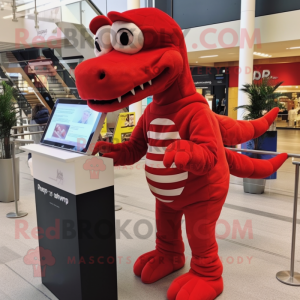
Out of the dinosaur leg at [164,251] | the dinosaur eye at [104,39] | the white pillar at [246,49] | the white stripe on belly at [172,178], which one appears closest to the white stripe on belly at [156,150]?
the white stripe on belly at [172,178]

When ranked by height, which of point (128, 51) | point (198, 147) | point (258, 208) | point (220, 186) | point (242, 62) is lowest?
point (258, 208)

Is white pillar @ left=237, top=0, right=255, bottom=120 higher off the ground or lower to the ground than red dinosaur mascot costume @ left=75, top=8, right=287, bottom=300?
higher

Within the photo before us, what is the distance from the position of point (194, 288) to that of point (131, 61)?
138 centimetres

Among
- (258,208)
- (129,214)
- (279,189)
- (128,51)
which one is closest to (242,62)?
(279,189)

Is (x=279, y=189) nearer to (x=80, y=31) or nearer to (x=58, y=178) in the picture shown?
(x=58, y=178)

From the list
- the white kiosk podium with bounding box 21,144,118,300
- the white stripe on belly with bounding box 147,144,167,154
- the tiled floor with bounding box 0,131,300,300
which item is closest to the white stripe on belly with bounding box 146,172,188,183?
the white stripe on belly with bounding box 147,144,167,154

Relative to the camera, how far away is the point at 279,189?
4703 millimetres

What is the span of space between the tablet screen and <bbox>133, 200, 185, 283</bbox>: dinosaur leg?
0.83 meters

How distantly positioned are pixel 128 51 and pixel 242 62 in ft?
18.9

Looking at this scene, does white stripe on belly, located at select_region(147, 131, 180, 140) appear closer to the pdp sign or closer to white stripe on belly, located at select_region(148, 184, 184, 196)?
white stripe on belly, located at select_region(148, 184, 184, 196)

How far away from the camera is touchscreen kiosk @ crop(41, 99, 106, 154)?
177 centimetres

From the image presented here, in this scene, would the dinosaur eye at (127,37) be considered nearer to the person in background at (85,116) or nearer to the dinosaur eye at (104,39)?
the dinosaur eye at (104,39)

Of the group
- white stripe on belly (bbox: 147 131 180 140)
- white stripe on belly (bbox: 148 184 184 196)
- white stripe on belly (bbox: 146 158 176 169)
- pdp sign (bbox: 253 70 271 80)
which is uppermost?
pdp sign (bbox: 253 70 271 80)

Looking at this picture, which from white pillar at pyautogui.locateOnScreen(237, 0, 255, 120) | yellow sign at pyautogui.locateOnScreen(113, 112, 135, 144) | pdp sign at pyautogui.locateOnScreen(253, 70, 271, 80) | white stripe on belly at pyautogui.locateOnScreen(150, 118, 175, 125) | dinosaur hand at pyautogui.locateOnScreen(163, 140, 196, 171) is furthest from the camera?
pdp sign at pyautogui.locateOnScreen(253, 70, 271, 80)
